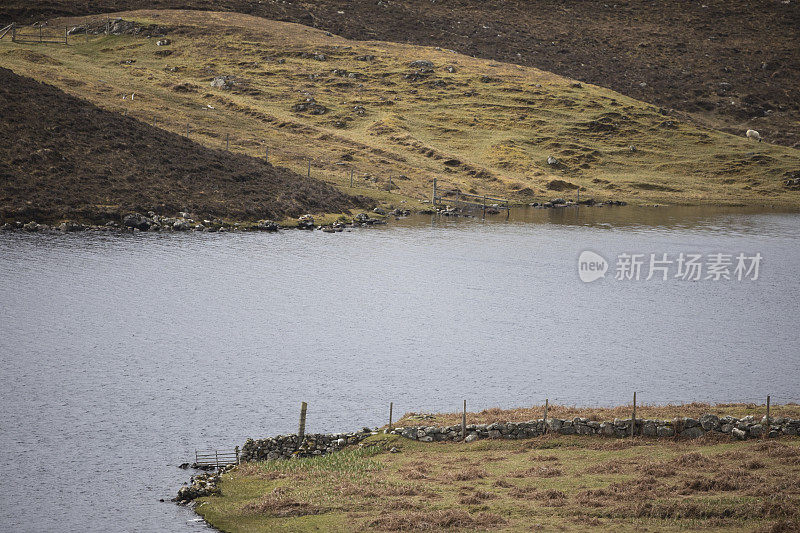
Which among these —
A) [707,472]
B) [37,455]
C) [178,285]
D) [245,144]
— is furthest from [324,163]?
[707,472]

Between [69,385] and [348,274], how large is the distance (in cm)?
4116

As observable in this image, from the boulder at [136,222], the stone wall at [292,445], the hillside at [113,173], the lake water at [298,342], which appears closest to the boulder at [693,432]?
the lake water at [298,342]

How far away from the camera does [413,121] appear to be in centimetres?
16888

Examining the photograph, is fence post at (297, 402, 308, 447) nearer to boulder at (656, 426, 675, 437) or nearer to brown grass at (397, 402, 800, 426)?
brown grass at (397, 402, 800, 426)

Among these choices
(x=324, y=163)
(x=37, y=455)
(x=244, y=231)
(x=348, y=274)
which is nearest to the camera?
(x=37, y=455)

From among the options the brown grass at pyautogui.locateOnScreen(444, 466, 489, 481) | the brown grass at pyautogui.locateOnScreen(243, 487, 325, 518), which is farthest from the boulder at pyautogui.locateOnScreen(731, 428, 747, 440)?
the brown grass at pyautogui.locateOnScreen(243, 487, 325, 518)

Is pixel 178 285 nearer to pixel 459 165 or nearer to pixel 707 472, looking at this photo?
pixel 707 472

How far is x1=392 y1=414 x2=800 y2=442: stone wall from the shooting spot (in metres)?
36.9

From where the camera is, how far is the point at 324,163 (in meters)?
142

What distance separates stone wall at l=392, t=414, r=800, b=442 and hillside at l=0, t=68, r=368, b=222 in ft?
249

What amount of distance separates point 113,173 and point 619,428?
9298cm

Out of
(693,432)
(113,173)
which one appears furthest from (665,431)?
(113,173)

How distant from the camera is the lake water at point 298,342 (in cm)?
4234

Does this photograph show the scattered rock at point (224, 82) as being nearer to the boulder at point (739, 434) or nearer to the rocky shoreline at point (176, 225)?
the rocky shoreline at point (176, 225)
